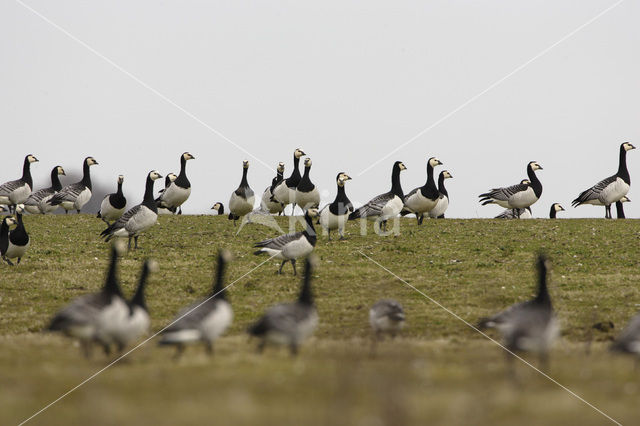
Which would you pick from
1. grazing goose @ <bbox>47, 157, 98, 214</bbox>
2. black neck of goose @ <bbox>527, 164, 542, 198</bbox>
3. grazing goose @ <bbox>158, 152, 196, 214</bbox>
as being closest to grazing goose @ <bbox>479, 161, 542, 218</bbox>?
black neck of goose @ <bbox>527, 164, 542, 198</bbox>

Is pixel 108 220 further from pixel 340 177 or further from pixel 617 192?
pixel 617 192

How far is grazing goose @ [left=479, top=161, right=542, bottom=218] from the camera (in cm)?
3559

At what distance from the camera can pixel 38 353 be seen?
1386 cm

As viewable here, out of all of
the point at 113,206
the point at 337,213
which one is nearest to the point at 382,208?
the point at 337,213

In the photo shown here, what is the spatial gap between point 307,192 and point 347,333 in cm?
1869

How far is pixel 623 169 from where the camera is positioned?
3666 cm

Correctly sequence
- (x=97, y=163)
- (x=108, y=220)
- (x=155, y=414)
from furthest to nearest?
(x=97, y=163)
(x=108, y=220)
(x=155, y=414)

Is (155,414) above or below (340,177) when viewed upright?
below

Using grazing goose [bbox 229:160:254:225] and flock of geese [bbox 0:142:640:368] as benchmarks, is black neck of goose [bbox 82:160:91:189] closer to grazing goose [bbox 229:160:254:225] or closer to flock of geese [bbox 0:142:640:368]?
flock of geese [bbox 0:142:640:368]

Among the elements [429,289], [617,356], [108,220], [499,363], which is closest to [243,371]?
[499,363]

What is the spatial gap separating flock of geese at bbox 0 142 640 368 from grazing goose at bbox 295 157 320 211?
0.05m

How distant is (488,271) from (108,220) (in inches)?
725

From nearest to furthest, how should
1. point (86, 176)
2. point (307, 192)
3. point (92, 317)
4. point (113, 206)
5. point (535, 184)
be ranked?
point (92, 317) → point (113, 206) → point (307, 192) → point (535, 184) → point (86, 176)

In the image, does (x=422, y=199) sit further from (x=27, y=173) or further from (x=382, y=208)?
(x=27, y=173)
